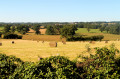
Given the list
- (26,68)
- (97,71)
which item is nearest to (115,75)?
(97,71)

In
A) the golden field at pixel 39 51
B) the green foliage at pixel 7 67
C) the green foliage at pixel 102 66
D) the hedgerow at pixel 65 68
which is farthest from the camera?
the golden field at pixel 39 51

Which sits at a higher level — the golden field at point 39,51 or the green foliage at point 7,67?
the green foliage at point 7,67

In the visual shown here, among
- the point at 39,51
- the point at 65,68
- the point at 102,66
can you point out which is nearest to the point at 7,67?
the point at 65,68

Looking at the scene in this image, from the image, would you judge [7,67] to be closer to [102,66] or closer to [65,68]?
[65,68]

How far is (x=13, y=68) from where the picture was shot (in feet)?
24.3

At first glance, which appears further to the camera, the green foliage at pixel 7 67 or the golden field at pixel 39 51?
the golden field at pixel 39 51

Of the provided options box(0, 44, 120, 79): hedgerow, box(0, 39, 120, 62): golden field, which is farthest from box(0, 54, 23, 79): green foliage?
box(0, 39, 120, 62): golden field

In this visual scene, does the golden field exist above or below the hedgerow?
below

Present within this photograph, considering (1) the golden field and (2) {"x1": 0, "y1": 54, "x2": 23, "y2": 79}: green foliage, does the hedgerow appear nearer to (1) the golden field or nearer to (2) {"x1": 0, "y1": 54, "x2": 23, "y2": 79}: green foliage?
(2) {"x1": 0, "y1": 54, "x2": 23, "y2": 79}: green foliage

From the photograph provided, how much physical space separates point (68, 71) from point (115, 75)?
2.31 metres

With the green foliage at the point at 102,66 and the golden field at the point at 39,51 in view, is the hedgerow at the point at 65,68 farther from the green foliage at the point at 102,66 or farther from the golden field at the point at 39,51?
the golden field at the point at 39,51

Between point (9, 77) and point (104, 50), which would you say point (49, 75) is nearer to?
point (9, 77)

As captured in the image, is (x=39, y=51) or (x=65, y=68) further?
(x=39, y=51)

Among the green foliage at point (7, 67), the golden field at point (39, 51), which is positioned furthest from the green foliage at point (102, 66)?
the golden field at point (39, 51)
